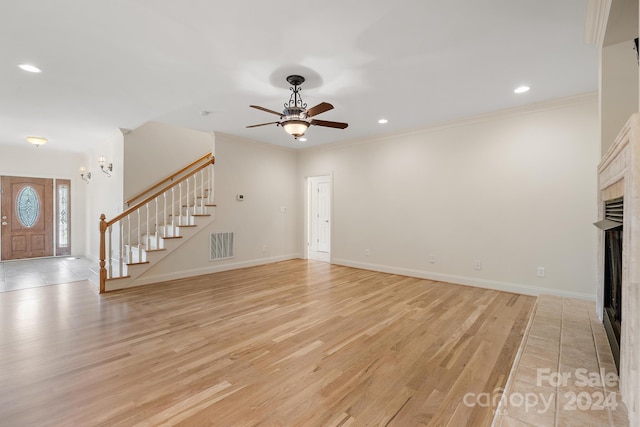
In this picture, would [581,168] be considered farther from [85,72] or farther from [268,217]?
[85,72]

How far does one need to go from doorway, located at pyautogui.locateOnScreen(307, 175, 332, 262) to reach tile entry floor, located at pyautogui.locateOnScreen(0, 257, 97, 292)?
15.4 ft

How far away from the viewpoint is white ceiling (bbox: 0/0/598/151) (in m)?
2.26

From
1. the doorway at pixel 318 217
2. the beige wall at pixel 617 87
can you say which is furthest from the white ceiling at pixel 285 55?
the doorway at pixel 318 217

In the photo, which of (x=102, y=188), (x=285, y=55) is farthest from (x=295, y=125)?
(x=102, y=188)

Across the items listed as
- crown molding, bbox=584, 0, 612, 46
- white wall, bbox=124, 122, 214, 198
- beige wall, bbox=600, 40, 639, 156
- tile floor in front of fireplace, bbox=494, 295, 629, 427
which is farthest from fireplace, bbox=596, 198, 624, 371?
white wall, bbox=124, 122, 214, 198

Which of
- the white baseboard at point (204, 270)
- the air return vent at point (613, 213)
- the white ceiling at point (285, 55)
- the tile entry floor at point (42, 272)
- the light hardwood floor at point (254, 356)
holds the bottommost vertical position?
the light hardwood floor at point (254, 356)

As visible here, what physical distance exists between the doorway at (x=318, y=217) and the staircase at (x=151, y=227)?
9.09ft

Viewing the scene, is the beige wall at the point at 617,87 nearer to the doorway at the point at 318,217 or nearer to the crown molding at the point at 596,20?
the crown molding at the point at 596,20

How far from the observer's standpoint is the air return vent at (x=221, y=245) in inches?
229

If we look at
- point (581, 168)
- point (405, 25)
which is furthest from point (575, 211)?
point (405, 25)

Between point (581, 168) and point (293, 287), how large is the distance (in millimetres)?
4443

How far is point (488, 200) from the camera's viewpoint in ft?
15.2

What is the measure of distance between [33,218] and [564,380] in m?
10.5

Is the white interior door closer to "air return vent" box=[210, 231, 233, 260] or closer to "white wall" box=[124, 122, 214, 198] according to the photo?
"air return vent" box=[210, 231, 233, 260]
